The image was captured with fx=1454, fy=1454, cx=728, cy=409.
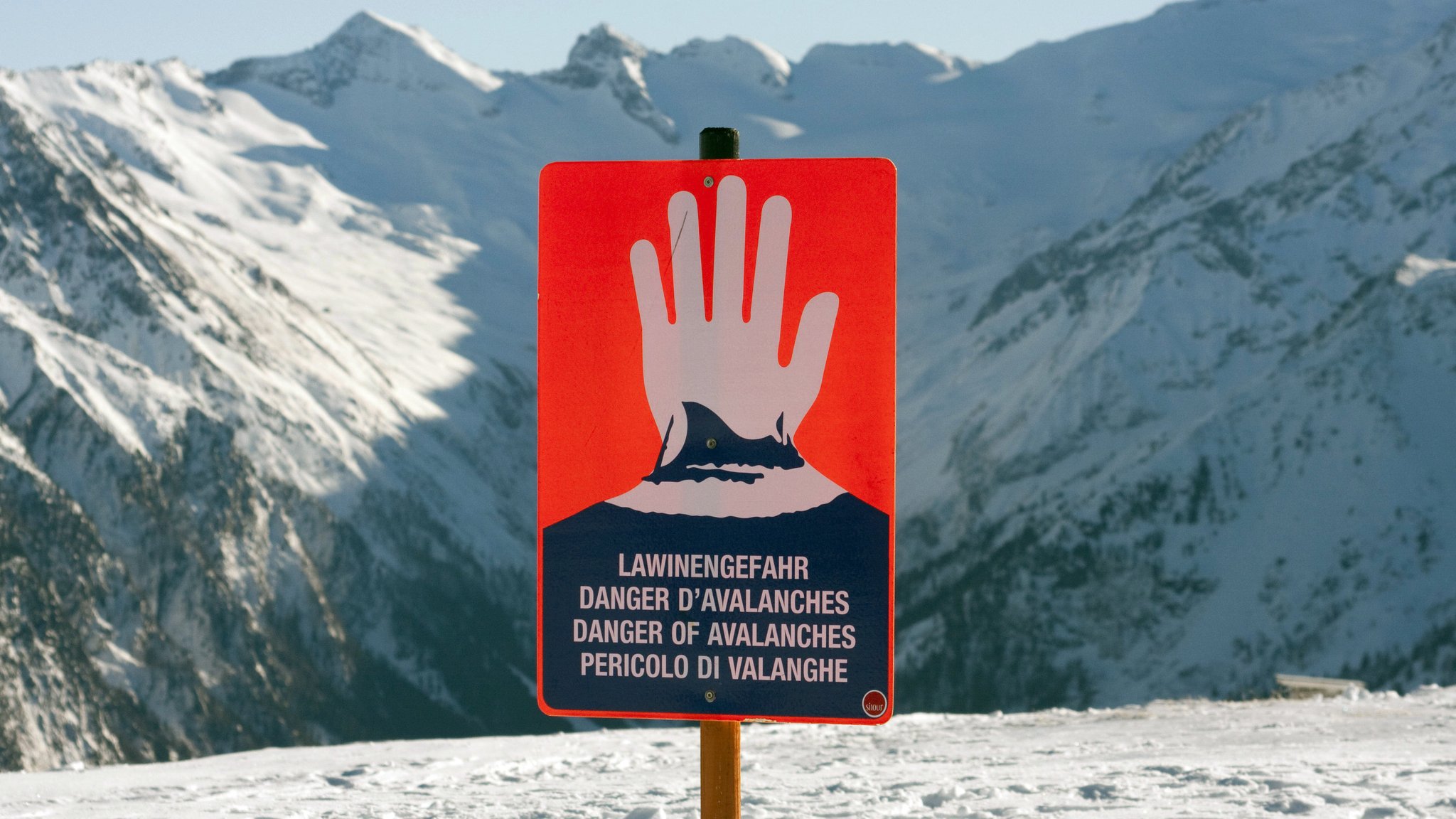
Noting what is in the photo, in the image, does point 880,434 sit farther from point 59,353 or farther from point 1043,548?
point 59,353

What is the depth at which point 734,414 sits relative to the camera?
187 inches

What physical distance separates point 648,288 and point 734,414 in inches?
19.8

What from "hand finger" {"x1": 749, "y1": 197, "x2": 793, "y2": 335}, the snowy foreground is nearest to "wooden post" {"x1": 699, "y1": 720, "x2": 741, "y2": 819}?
"hand finger" {"x1": 749, "y1": 197, "x2": 793, "y2": 335}

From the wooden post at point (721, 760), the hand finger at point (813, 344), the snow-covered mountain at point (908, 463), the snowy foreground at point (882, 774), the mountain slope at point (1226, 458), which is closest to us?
the hand finger at point (813, 344)

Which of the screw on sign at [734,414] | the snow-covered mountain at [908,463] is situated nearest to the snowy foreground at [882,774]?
the screw on sign at [734,414]

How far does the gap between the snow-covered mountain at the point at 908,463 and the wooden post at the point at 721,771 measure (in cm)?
6517

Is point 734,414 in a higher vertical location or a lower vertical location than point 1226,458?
lower

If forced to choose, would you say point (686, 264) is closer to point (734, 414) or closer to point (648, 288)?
point (648, 288)

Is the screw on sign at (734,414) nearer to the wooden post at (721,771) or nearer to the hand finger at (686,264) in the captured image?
the hand finger at (686,264)

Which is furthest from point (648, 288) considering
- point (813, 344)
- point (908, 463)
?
point (908, 463)

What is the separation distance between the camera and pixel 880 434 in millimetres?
4719

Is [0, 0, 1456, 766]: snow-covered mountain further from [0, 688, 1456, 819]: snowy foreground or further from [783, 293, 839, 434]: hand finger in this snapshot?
[783, 293, 839, 434]: hand finger

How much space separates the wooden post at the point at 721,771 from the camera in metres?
4.86

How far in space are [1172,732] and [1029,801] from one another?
17.9 feet
